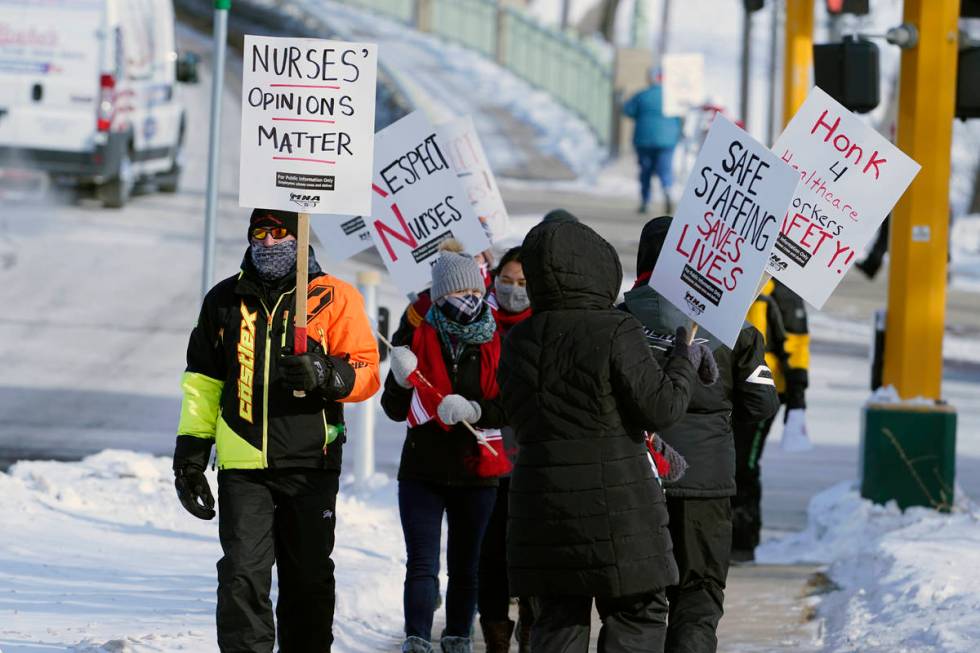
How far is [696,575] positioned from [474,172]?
3.88 m

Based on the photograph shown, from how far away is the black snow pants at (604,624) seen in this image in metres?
5.79

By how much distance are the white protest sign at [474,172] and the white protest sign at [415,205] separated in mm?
1094

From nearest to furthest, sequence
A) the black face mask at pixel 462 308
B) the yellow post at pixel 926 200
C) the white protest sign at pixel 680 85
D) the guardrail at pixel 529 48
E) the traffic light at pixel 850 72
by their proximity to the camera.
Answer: the black face mask at pixel 462 308 → the traffic light at pixel 850 72 → the yellow post at pixel 926 200 → the white protest sign at pixel 680 85 → the guardrail at pixel 529 48

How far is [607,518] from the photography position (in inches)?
223

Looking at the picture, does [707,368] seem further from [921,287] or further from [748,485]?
[921,287]

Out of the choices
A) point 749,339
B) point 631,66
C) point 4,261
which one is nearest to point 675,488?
point 749,339

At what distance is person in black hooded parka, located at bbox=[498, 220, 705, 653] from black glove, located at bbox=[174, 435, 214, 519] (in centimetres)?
120

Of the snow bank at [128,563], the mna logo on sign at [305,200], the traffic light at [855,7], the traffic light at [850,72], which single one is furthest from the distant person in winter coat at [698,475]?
the traffic light at [855,7]

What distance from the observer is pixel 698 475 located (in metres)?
6.52

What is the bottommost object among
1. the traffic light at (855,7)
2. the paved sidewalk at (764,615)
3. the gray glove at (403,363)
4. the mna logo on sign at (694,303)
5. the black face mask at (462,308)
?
the paved sidewalk at (764,615)

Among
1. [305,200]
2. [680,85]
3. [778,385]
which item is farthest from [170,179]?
[305,200]

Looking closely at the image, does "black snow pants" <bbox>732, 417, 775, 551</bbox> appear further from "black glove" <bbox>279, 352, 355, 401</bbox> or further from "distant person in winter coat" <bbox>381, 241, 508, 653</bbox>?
"black glove" <bbox>279, 352, 355, 401</bbox>

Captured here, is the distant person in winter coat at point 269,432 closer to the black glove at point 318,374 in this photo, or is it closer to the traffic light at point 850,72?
the black glove at point 318,374

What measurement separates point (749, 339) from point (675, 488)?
A: 59cm
